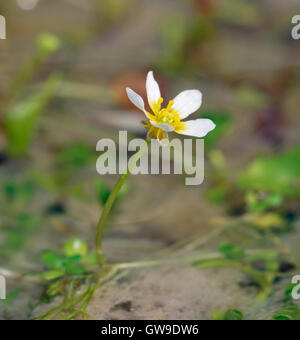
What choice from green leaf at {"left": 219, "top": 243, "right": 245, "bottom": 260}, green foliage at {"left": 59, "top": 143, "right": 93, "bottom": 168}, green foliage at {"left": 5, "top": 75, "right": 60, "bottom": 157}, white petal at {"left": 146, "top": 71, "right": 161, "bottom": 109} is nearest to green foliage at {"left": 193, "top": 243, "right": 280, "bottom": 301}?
green leaf at {"left": 219, "top": 243, "right": 245, "bottom": 260}

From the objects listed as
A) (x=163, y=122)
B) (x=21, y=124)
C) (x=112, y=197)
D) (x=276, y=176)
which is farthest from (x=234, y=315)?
(x=21, y=124)

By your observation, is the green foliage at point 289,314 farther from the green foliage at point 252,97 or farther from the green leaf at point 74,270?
the green foliage at point 252,97

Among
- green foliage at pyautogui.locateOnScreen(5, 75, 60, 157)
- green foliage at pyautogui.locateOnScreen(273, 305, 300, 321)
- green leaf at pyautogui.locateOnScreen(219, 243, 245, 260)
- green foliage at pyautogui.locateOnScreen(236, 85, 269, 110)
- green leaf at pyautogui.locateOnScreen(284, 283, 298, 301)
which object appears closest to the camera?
green foliage at pyautogui.locateOnScreen(273, 305, 300, 321)

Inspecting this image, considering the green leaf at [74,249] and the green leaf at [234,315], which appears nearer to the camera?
the green leaf at [234,315]

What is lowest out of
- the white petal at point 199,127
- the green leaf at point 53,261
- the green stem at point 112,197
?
the green leaf at point 53,261

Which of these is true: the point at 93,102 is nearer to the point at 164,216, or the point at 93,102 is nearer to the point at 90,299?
the point at 164,216

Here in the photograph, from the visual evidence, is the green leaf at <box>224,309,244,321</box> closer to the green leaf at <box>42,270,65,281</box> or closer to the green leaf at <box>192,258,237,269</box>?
the green leaf at <box>192,258,237,269</box>

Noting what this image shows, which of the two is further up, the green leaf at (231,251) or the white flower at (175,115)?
the white flower at (175,115)

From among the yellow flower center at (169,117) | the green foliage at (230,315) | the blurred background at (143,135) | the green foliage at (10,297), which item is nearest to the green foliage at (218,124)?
the blurred background at (143,135)
